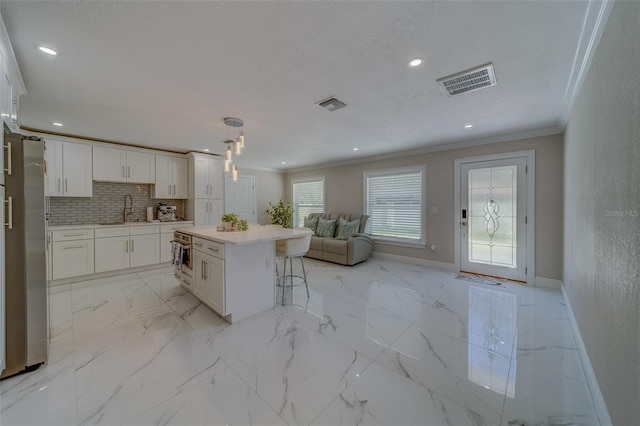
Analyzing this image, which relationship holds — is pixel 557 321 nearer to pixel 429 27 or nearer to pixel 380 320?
pixel 380 320

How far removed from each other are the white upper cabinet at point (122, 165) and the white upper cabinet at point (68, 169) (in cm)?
12

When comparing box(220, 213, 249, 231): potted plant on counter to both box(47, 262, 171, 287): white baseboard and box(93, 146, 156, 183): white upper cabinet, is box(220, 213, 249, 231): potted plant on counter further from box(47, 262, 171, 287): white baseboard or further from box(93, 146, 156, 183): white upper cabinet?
box(93, 146, 156, 183): white upper cabinet

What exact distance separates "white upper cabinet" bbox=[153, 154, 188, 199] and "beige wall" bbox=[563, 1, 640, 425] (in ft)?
19.8

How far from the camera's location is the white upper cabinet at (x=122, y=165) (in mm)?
4379

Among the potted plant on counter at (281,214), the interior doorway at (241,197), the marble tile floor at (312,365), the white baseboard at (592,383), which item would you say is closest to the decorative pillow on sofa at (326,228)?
the potted plant on counter at (281,214)

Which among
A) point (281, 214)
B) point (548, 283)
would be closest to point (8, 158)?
point (281, 214)

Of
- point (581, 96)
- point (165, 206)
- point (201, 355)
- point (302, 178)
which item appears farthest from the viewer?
point (302, 178)

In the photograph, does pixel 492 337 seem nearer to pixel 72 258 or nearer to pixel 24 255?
pixel 24 255

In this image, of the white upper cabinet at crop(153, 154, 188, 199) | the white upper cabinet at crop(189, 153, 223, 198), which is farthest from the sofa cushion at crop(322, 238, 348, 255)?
the white upper cabinet at crop(153, 154, 188, 199)

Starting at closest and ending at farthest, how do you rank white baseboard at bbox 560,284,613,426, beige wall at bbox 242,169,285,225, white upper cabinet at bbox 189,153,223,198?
white baseboard at bbox 560,284,613,426
white upper cabinet at bbox 189,153,223,198
beige wall at bbox 242,169,285,225

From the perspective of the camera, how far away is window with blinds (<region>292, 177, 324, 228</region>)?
6.97 m

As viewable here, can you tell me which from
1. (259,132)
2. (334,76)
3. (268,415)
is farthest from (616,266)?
(259,132)

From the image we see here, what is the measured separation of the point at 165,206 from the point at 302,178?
3.53 meters

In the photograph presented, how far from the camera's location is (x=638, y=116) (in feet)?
3.56
